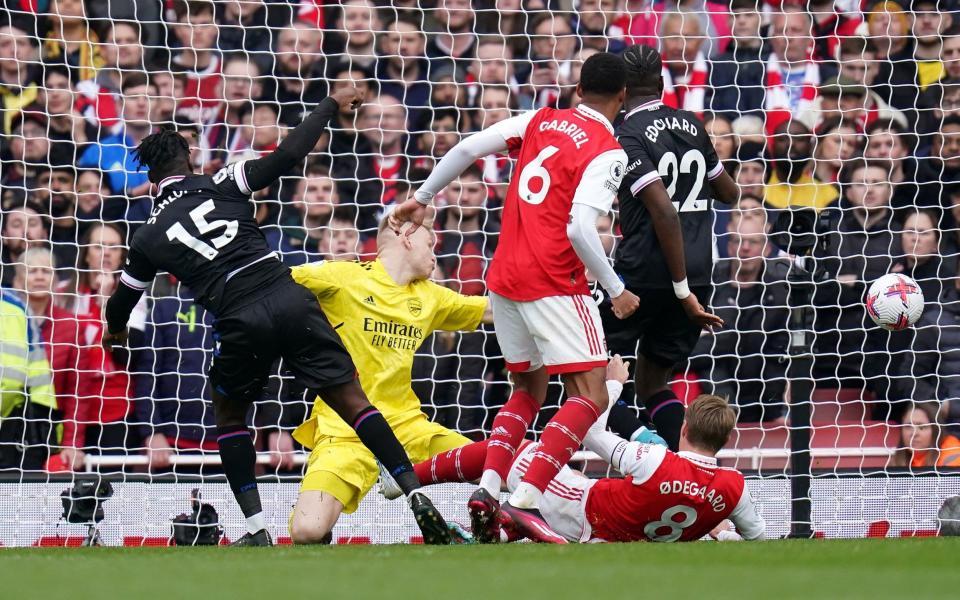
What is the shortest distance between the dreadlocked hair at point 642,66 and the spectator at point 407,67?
8.74ft

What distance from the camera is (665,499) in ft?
18.1

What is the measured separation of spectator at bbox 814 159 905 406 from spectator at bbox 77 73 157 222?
422 cm

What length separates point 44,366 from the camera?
8102 mm

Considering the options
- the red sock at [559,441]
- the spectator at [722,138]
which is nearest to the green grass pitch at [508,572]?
the red sock at [559,441]

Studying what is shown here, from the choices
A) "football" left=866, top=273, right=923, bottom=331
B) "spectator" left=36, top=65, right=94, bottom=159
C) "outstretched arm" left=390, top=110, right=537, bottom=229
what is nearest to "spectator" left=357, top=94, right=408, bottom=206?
"spectator" left=36, top=65, right=94, bottom=159

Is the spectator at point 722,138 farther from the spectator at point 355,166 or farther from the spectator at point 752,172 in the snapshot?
the spectator at point 355,166

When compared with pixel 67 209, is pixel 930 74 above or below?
above

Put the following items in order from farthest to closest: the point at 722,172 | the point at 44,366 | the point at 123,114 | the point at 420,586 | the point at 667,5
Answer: the point at 667,5, the point at 123,114, the point at 44,366, the point at 722,172, the point at 420,586

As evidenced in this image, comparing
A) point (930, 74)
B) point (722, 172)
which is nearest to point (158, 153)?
point (722, 172)

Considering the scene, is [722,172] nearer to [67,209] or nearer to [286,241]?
[286,241]

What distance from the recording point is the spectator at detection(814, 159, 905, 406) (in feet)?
27.2

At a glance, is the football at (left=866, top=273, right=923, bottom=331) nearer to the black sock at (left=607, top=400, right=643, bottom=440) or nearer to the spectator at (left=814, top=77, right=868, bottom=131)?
the black sock at (left=607, top=400, right=643, bottom=440)

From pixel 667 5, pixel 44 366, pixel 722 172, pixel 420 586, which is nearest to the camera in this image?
pixel 420 586

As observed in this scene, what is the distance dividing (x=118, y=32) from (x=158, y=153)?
123 inches
